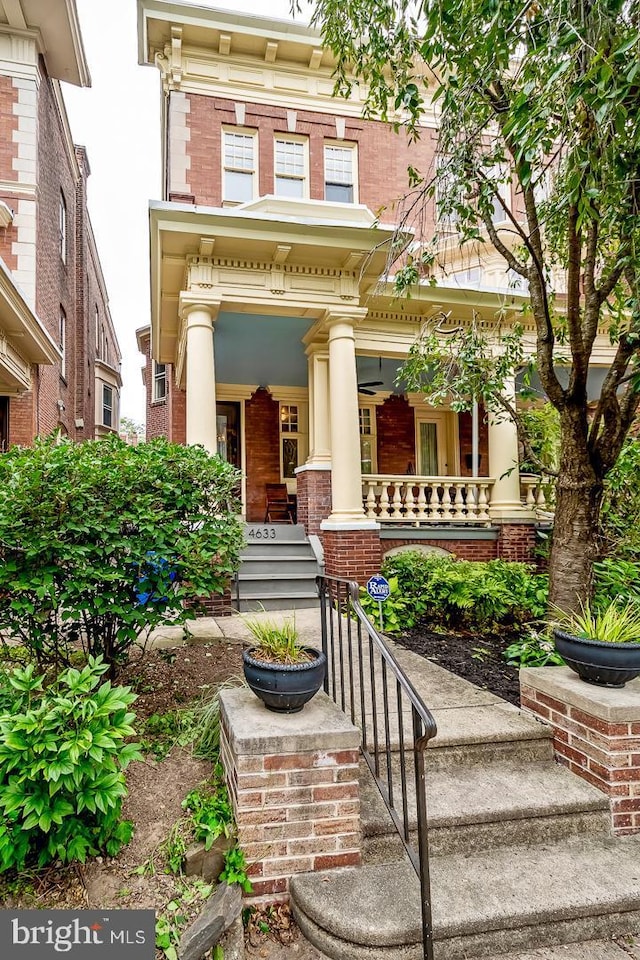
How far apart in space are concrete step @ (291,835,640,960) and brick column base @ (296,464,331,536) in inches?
211

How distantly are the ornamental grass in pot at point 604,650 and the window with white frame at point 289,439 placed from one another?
25.3 ft

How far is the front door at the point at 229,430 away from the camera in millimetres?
10367

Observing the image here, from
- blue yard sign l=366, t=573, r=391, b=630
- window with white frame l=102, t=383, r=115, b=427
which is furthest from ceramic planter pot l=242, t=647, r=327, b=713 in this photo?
window with white frame l=102, t=383, r=115, b=427

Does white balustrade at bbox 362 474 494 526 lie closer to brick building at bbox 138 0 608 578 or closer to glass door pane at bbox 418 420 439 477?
brick building at bbox 138 0 608 578

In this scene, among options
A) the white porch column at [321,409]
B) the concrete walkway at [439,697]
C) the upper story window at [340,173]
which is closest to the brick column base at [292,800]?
the concrete walkway at [439,697]

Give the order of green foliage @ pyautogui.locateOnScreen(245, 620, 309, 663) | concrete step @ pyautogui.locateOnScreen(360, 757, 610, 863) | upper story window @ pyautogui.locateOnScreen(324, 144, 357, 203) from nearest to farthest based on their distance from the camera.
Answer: concrete step @ pyautogui.locateOnScreen(360, 757, 610, 863) < green foliage @ pyautogui.locateOnScreen(245, 620, 309, 663) < upper story window @ pyautogui.locateOnScreen(324, 144, 357, 203)

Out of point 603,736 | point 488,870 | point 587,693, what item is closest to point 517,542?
point 587,693

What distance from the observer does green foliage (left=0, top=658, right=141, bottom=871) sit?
1.98 m

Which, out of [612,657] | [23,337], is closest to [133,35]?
[23,337]

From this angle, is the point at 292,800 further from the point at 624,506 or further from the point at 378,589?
the point at 624,506

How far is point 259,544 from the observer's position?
723 centimetres

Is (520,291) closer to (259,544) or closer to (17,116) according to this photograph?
(259,544)

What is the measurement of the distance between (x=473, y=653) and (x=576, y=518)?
1586 mm

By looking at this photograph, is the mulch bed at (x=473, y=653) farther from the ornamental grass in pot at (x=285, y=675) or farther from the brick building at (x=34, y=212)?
the brick building at (x=34, y=212)
